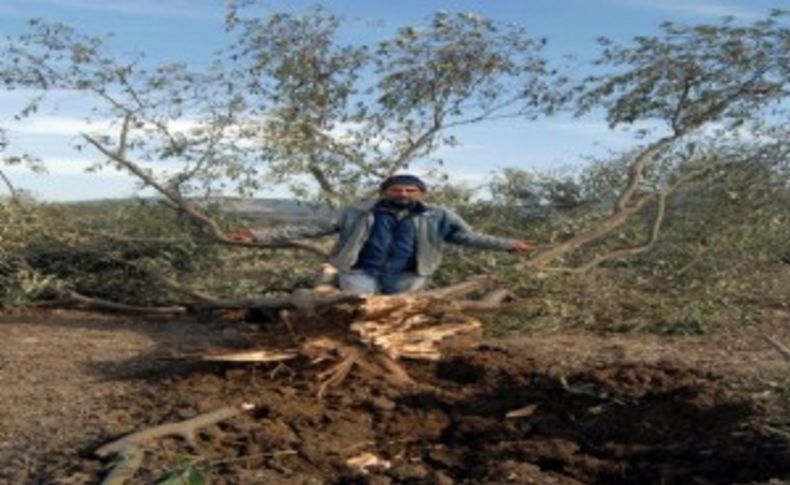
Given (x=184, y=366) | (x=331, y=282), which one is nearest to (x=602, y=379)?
(x=184, y=366)

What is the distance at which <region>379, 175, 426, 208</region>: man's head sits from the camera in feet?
24.7

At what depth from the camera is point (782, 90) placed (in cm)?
905

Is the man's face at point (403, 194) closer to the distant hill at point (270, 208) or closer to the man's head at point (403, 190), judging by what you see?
the man's head at point (403, 190)

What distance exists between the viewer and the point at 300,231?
7.87 m

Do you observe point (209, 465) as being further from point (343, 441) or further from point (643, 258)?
point (643, 258)

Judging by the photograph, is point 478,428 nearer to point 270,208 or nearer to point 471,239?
point 471,239

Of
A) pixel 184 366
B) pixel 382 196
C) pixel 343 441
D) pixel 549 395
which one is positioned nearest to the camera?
pixel 343 441

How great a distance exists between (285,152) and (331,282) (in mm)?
1145

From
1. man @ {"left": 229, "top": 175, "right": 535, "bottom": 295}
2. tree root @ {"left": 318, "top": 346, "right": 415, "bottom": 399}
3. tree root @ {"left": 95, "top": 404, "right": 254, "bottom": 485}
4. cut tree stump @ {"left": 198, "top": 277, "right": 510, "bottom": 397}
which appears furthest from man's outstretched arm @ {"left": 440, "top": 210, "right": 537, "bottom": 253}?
tree root @ {"left": 95, "top": 404, "right": 254, "bottom": 485}

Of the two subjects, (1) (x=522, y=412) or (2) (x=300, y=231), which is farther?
(2) (x=300, y=231)

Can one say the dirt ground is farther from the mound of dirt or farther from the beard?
the beard

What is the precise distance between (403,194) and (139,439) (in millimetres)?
3194

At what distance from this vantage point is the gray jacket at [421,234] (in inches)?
301

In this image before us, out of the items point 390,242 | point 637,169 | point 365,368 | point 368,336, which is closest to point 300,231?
point 390,242
